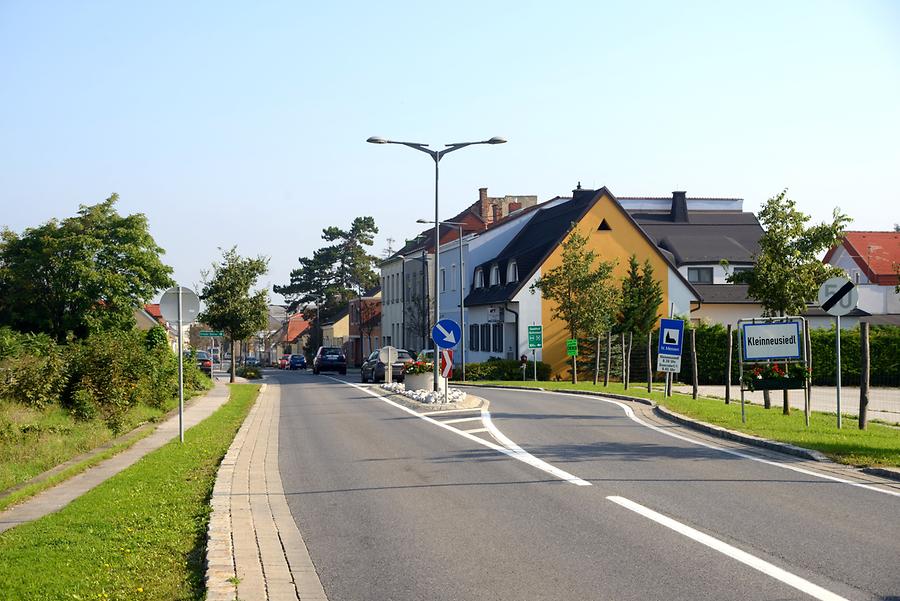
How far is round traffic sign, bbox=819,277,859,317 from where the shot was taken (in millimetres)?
17672

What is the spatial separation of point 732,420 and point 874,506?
9446 mm

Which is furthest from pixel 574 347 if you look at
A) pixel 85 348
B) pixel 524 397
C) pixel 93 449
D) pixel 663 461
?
pixel 663 461

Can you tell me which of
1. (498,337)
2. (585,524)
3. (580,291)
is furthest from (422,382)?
(585,524)

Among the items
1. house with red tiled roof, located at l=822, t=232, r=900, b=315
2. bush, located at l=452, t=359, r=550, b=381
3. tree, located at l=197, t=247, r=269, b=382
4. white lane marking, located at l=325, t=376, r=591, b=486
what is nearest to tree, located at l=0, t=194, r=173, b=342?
tree, located at l=197, t=247, r=269, b=382

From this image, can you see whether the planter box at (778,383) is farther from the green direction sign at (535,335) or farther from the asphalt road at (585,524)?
the green direction sign at (535,335)

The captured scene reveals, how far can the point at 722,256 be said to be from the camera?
196 ft

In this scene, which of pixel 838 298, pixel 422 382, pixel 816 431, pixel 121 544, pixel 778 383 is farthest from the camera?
pixel 422 382

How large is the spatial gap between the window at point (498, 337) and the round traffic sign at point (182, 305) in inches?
1503

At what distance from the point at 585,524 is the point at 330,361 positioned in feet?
187

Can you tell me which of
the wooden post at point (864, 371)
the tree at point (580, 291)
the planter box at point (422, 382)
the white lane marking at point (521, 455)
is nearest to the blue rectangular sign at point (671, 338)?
the white lane marking at point (521, 455)

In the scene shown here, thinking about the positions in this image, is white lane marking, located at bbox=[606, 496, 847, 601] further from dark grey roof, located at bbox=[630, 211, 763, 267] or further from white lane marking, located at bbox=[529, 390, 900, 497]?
dark grey roof, located at bbox=[630, 211, 763, 267]

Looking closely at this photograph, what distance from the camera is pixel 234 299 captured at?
5147cm

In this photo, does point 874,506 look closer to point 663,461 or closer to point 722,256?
point 663,461

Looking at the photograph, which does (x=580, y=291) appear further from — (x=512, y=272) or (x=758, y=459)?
(x=758, y=459)
